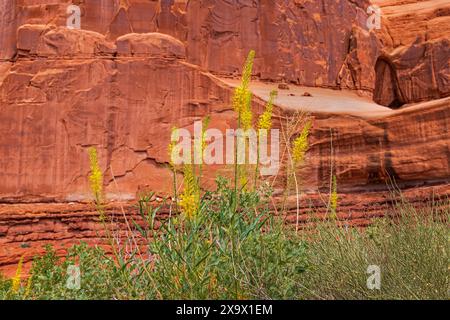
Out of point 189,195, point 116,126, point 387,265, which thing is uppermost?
point 116,126

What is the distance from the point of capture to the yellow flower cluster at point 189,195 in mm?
3090

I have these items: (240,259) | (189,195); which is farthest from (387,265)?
(189,195)

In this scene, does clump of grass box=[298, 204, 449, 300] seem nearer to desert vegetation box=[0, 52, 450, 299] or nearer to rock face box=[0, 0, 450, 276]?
desert vegetation box=[0, 52, 450, 299]

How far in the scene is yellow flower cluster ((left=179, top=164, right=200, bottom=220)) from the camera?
10.1 ft

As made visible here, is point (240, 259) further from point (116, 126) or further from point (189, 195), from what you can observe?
point (116, 126)

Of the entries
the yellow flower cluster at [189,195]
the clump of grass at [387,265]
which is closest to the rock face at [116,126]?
the clump of grass at [387,265]

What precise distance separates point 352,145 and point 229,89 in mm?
3903

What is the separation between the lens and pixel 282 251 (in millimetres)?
3801

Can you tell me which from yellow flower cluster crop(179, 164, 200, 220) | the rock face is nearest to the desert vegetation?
yellow flower cluster crop(179, 164, 200, 220)

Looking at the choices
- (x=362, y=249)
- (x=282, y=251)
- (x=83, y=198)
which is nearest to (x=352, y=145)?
(x=83, y=198)

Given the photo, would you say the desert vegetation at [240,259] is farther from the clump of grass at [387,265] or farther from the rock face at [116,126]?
the rock face at [116,126]

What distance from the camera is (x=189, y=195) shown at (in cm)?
314

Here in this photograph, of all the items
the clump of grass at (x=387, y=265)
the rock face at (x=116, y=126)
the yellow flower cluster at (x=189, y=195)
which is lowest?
the clump of grass at (x=387, y=265)

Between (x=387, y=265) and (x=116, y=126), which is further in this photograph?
(x=116, y=126)
